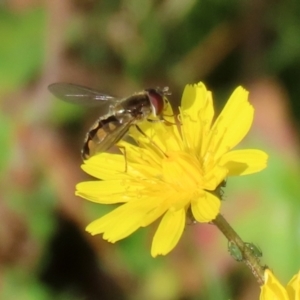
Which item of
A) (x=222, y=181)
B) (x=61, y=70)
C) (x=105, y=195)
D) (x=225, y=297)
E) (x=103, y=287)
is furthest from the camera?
(x=61, y=70)

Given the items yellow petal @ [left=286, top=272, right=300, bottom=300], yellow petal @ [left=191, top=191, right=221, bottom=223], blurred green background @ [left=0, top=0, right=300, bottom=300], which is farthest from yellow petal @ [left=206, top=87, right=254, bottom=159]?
blurred green background @ [left=0, top=0, right=300, bottom=300]

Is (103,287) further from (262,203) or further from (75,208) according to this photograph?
(262,203)

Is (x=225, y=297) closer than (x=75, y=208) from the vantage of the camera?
Yes

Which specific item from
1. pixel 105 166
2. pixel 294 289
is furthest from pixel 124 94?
pixel 294 289

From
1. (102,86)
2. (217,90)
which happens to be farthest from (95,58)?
(217,90)

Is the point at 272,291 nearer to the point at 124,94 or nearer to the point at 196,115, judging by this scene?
the point at 196,115

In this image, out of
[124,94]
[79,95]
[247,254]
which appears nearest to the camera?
[247,254]
